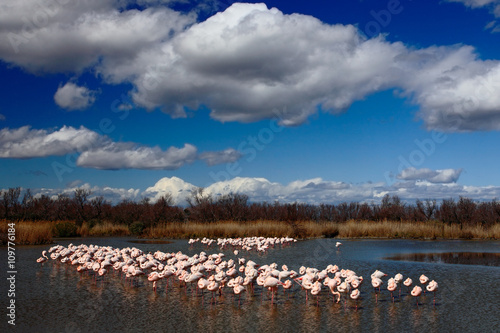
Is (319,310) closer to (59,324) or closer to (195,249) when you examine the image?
(59,324)

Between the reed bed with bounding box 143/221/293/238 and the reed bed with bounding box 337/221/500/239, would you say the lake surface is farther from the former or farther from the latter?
the reed bed with bounding box 337/221/500/239

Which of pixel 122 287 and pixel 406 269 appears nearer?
pixel 122 287

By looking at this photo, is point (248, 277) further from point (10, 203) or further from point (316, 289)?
point (10, 203)

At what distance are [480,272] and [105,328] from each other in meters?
11.1

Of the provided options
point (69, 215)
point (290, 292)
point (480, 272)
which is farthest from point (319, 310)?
point (69, 215)

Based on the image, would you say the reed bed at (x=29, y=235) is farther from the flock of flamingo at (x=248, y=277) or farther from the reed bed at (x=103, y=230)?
the flock of flamingo at (x=248, y=277)

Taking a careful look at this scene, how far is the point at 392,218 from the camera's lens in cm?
4156

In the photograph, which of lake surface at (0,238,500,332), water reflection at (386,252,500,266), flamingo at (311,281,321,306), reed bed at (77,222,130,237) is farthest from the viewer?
reed bed at (77,222,130,237)

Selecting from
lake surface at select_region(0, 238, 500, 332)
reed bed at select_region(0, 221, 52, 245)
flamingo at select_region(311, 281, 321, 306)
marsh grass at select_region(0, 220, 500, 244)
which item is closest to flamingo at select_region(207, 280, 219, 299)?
lake surface at select_region(0, 238, 500, 332)

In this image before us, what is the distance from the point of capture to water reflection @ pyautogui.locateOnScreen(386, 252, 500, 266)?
15.9 m

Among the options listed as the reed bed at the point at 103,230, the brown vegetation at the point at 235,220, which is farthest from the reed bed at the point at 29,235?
the reed bed at the point at 103,230

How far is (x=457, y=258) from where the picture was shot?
17.2 meters

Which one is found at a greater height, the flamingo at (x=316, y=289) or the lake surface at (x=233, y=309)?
the flamingo at (x=316, y=289)

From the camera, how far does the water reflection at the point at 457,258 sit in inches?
625
